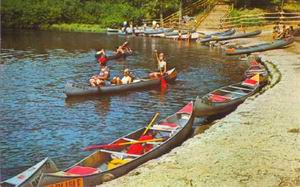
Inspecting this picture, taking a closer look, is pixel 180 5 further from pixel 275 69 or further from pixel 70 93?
pixel 70 93

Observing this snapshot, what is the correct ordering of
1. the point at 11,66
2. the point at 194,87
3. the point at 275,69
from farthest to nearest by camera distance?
the point at 11,66, the point at 275,69, the point at 194,87

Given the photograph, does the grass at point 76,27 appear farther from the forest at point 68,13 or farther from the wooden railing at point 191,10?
the wooden railing at point 191,10

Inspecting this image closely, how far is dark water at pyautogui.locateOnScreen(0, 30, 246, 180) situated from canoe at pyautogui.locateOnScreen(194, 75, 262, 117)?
2378 millimetres

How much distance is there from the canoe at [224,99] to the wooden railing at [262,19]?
111 feet

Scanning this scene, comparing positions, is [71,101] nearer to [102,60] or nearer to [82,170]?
[102,60]

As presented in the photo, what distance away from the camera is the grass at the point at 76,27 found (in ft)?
229

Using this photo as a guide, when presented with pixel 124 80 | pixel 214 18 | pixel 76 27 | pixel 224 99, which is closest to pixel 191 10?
pixel 214 18

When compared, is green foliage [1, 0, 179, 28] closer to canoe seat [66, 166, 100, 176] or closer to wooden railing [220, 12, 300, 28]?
wooden railing [220, 12, 300, 28]

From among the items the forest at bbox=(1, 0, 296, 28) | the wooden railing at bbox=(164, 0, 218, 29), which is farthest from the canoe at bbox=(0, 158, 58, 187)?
the forest at bbox=(1, 0, 296, 28)

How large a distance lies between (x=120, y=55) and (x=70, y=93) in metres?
16.4

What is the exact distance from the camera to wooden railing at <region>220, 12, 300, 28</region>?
196ft

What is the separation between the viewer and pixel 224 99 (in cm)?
2356

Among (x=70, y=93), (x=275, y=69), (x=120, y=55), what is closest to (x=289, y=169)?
(x=70, y=93)

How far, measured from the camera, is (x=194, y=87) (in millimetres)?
30250
